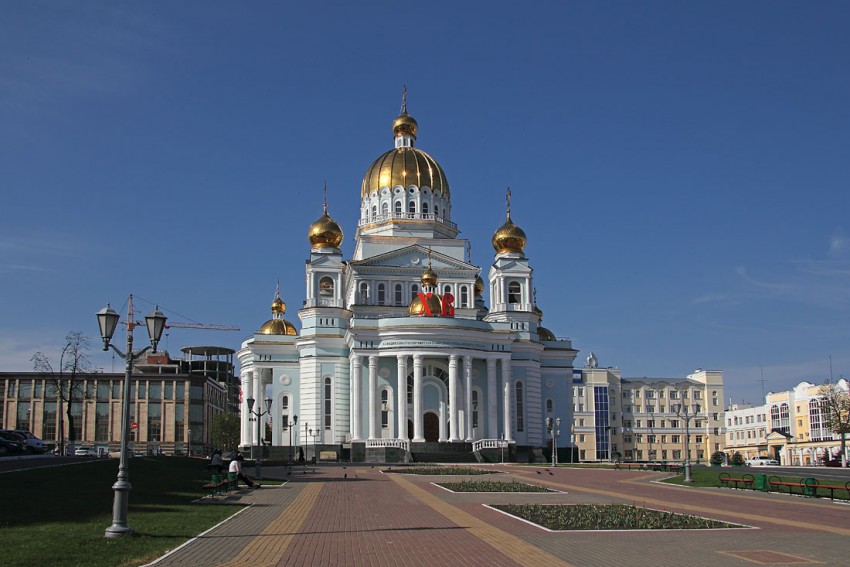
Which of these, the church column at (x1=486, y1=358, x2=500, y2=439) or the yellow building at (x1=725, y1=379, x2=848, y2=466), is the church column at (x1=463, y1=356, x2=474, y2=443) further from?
the yellow building at (x1=725, y1=379, x2=848, y2=466)

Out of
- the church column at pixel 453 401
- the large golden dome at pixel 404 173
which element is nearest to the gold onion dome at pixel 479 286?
the large golden dome at pixel 404 173

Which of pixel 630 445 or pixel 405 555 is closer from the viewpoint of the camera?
pixel 405 555

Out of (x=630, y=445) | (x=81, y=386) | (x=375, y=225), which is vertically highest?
(x=375, y=225)

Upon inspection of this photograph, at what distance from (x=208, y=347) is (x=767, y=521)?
17248 centimetres

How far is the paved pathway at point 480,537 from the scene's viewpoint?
52.8 ft

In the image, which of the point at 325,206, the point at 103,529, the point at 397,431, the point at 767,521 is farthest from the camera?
the point at 325,206

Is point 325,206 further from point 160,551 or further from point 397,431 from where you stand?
point 160,551

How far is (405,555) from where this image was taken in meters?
16.5

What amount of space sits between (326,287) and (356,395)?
11550mm

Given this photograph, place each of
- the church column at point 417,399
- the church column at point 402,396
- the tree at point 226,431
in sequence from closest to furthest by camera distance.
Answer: the church column at point 402,396 < the church column at point 417,399 < the tree at point 226,431

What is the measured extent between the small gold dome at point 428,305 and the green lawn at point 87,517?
37897 millimetres

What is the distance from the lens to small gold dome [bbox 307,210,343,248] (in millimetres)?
79438

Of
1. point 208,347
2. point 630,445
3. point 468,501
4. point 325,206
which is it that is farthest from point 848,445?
point 208,347

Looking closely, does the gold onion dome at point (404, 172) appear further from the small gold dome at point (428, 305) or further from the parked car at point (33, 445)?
the parked car at point (33, 445)
